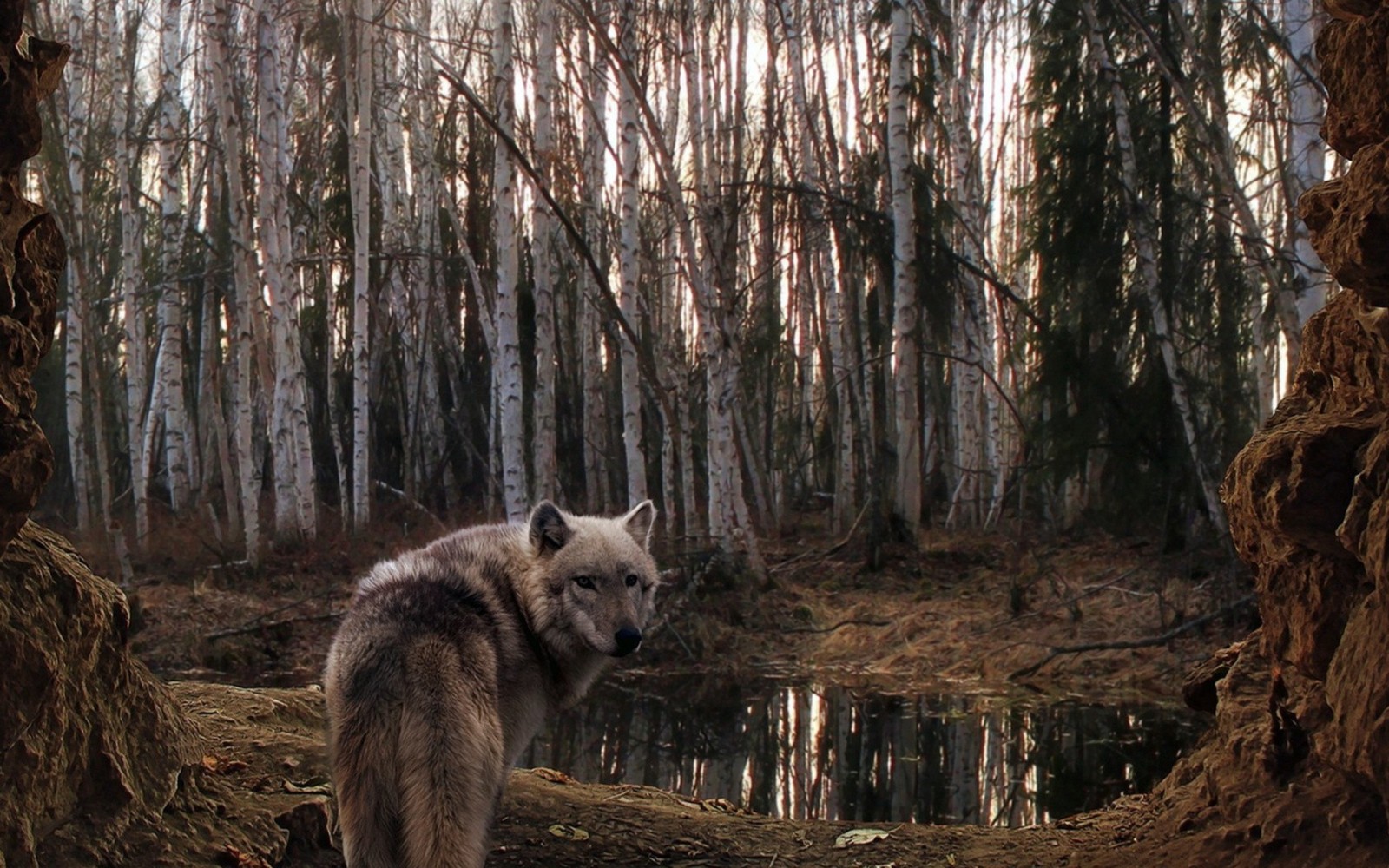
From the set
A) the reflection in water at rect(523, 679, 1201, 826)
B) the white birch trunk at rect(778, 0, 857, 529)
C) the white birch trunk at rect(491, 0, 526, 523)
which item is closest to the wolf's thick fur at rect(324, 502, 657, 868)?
the reflection in water at rect(523, 679, 1201, 826)

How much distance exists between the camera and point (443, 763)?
412 centimetres

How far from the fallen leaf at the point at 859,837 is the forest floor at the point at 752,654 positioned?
47 millimetres

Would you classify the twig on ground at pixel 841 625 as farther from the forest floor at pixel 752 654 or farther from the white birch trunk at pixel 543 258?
the white birch trunk at pixel 543 258

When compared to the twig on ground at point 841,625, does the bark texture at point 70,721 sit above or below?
above

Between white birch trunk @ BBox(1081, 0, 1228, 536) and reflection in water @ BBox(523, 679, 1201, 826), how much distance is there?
3512 mm

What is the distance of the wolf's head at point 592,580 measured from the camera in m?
5.20

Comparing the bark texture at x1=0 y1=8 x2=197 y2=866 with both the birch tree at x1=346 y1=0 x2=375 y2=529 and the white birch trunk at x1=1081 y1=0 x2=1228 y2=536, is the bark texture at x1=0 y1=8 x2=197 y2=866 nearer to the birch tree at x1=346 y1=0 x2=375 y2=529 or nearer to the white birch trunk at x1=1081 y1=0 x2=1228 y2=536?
the white birch trunk at x1=1081 y1=0 x2=1228 y2=536

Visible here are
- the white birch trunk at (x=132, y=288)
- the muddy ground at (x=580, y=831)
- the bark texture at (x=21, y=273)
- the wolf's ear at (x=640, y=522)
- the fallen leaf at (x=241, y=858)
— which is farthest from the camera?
the white birch trunk at (x=132, y=288)

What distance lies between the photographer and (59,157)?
1191 centimetres

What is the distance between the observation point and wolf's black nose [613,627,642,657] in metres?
5.13

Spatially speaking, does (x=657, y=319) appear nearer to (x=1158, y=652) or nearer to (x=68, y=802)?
(x=1158, y=652)

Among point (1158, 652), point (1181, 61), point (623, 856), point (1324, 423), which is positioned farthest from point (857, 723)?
point (1181, 61)

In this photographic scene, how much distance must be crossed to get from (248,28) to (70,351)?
7.48m

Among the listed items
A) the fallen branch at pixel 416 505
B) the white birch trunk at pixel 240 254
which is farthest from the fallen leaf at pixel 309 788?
the white birch trunk at pixel 240 254
